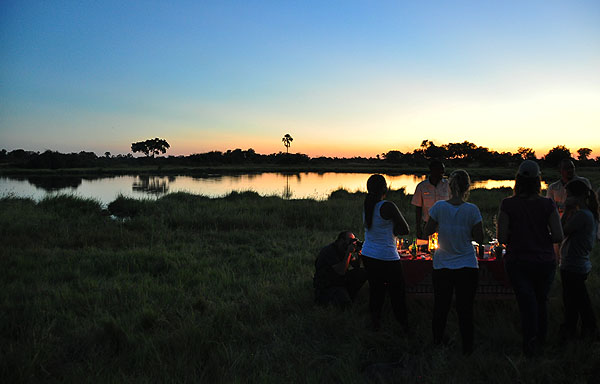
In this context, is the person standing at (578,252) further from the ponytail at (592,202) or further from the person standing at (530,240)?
the person standing at (530,240)

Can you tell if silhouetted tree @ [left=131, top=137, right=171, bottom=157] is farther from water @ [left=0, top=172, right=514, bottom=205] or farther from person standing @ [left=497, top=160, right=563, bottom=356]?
person standing @ [left=497, top=160, right=563, bottom=356]

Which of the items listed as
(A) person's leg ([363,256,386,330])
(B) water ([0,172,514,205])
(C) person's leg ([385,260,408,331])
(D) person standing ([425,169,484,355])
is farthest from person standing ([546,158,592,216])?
(B) water ([0,172,514,205])

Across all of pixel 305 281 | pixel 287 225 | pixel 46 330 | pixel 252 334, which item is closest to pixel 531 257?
pixel 252 334

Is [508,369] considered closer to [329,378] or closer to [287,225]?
[329,378]

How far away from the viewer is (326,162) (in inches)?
4515

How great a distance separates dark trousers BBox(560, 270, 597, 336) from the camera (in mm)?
3416

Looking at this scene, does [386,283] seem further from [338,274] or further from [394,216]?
[338,274]

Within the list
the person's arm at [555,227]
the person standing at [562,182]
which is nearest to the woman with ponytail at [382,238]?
the person's arm at [555,227]

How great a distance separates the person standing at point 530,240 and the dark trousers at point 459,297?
367mm

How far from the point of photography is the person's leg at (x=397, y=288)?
3.62m

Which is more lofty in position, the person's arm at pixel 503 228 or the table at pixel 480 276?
the person's arm at pixel 503 228

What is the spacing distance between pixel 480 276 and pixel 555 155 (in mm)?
70542

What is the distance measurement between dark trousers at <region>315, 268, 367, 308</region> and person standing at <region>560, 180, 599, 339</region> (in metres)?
2.10

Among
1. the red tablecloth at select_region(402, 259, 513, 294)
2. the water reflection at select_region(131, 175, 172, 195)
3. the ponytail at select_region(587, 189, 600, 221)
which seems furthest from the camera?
the water reflection at select_region(131, 175, 172, 195)
